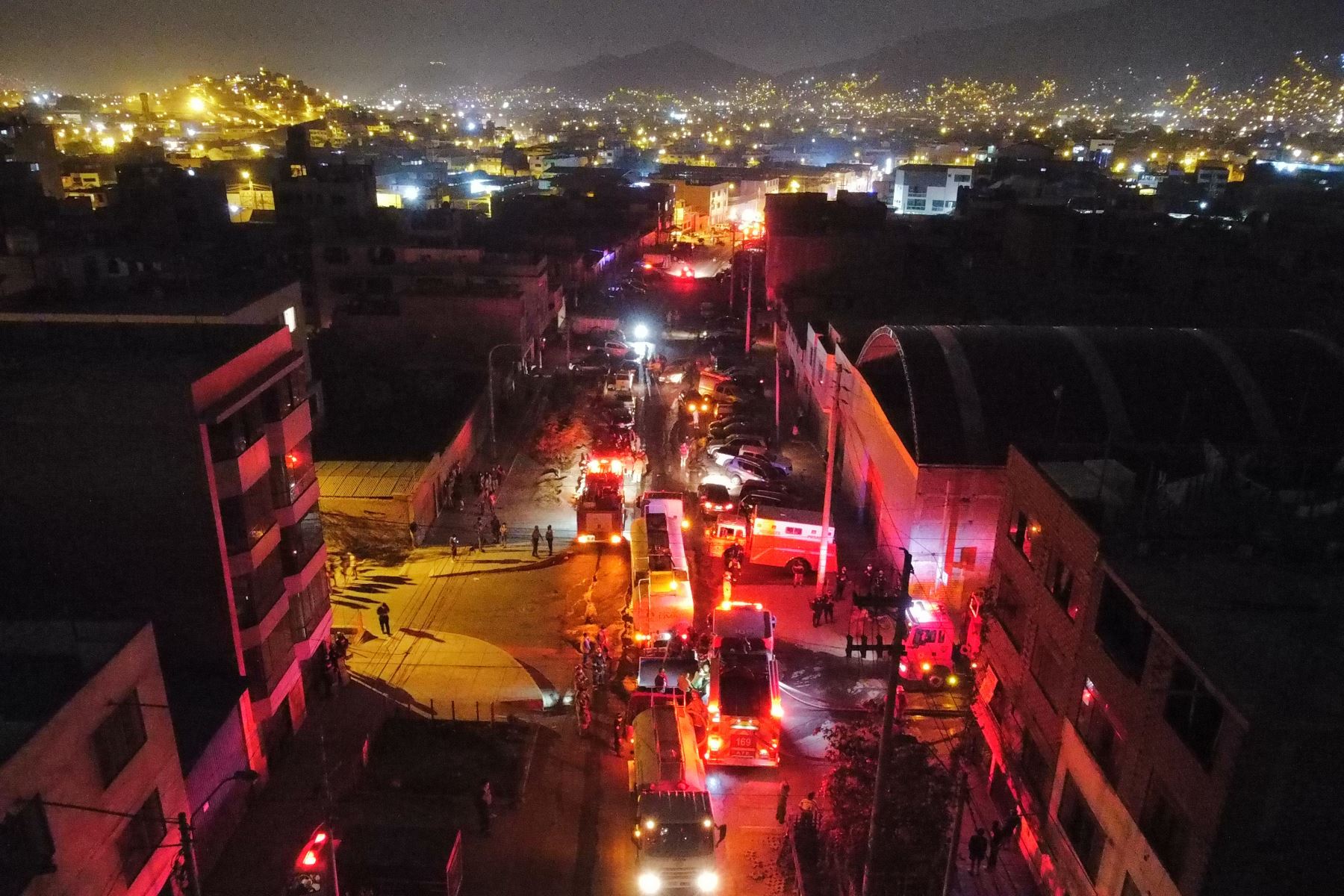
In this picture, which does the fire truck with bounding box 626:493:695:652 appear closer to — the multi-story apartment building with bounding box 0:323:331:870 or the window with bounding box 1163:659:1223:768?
the multi-story apartment building with bounding box 0:323:331:870

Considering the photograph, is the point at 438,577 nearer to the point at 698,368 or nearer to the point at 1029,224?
the point at 698,368

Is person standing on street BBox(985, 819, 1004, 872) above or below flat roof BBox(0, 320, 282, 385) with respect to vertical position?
below

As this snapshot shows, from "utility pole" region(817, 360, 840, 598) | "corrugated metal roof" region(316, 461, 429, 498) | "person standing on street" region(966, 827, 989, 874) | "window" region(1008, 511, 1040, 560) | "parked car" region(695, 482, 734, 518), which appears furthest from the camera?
"parked car" region(695, 482, 734, 518)

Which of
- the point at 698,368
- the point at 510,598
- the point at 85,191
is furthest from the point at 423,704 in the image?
the point at 85,191

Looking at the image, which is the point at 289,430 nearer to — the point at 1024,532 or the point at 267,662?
the point at 267,662

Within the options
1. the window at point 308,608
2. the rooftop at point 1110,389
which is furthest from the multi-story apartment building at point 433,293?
the window at point 308,608

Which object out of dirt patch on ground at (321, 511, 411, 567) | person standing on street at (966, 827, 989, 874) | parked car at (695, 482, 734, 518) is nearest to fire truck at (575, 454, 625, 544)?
parked car at (695, 482, 734, 518)

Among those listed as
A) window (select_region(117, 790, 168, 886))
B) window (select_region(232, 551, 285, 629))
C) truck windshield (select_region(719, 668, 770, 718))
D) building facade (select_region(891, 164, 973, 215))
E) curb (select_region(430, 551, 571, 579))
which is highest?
building facade (select_region(891, 164, 973, 215))

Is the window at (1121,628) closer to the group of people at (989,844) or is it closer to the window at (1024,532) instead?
the window at (1024,532)
